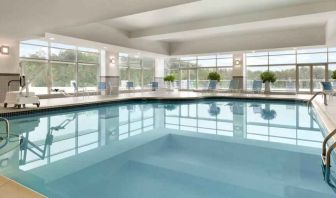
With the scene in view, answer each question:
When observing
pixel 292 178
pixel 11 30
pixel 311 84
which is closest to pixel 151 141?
pixel 292 178

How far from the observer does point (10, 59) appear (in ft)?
29.3

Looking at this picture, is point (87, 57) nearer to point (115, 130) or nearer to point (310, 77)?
point (115, 130)

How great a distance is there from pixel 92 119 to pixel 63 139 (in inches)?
83.0

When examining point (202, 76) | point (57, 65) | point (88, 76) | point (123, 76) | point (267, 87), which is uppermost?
point (57, 65)

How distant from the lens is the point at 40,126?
5.50 meters

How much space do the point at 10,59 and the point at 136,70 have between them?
793 centimetres

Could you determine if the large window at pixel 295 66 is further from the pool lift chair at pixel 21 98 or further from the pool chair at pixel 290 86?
the pool lift chair at pixel 21 98

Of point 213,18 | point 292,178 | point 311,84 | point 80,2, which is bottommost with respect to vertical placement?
point 292,178

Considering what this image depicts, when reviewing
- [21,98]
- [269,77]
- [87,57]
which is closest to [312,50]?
[269,77]

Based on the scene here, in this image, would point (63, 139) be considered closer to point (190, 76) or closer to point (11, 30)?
point (11, 30)

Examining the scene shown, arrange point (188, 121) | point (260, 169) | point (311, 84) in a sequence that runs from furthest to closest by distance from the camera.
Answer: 1. point (311, 84)
2. point (188, 121)
3. point (260, 169)

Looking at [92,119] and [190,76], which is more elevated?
[190,76]

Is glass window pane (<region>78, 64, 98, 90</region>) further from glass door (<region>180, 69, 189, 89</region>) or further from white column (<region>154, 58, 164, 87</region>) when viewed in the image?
glass door (<region>180, 69, 189, 89</region>)

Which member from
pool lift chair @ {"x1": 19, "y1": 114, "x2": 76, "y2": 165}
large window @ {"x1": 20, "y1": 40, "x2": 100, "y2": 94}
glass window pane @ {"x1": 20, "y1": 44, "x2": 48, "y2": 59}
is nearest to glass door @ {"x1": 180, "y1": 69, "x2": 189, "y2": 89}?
large window @ {"x1": 20, "y1": 40, "x2": 100, "y2": 94}
